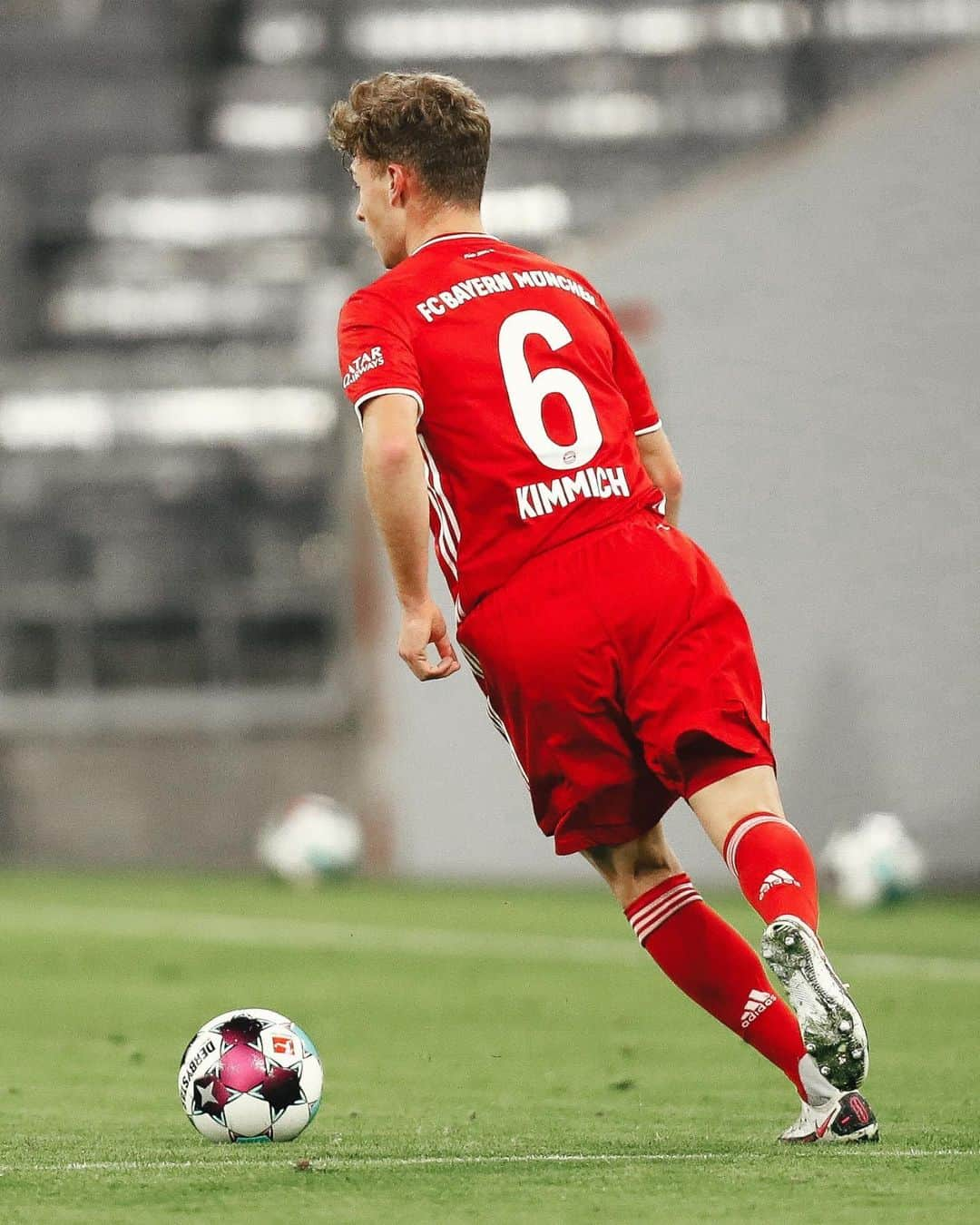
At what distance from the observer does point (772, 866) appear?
12.2 feet

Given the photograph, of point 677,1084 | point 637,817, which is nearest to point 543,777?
point 637,817

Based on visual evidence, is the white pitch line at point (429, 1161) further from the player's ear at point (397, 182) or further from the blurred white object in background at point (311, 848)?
the blurred white object in background at point (311, 848)

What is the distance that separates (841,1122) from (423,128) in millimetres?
1839

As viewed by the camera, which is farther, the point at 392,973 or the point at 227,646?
the point at 227,646

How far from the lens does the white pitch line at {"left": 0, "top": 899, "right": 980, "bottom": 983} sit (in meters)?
8.46

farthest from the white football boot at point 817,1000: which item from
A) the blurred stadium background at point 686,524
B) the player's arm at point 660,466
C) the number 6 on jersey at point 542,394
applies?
the blurred stadium background at point 686,524

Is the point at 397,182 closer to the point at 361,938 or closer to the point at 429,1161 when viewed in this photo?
the point at 429,1161

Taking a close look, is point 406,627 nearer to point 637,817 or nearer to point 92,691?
point 637,817

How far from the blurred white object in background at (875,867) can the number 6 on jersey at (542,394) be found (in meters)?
7.50

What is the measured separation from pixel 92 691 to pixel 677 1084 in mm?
12380

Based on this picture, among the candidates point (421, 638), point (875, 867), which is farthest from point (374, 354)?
point (875, 867)

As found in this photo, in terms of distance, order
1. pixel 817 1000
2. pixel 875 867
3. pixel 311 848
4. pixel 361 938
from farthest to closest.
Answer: pixel 311 848 < pixel 875 867 < pixel 361 938 < pixel 817 1000

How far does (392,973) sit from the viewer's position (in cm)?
837

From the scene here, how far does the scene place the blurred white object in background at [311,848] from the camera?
13828mm
